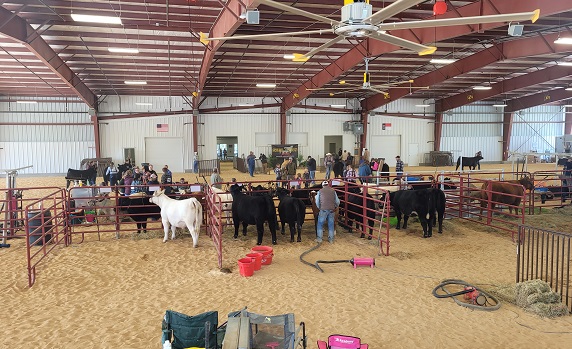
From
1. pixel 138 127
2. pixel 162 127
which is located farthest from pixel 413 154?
pixel 138 127

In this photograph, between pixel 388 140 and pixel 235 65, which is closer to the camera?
pixel 235 65

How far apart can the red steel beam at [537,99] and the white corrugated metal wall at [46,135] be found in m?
31.5

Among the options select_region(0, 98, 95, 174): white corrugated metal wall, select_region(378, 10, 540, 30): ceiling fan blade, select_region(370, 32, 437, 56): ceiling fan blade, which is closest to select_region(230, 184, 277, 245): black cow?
select_region(370, 32, 437, 56): ceiling fan blade

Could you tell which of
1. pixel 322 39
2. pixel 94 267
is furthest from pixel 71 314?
pixel 322 39

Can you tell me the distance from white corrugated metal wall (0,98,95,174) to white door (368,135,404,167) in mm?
19759

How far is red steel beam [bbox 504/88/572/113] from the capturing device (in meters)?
28.0

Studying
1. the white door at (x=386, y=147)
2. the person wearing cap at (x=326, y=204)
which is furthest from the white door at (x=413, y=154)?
the person wearing cap at (x=326, y=204)

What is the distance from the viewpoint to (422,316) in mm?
5215

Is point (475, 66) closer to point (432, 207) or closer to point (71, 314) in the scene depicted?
point (432, 207)

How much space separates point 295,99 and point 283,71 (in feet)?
15.3

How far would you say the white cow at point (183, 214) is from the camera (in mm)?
8414

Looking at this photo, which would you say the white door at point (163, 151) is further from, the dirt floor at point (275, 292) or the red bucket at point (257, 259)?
the red bucket at point (257, 259)

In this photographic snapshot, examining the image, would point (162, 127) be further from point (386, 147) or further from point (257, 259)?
point (257, 259)

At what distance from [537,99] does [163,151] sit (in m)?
27.4
